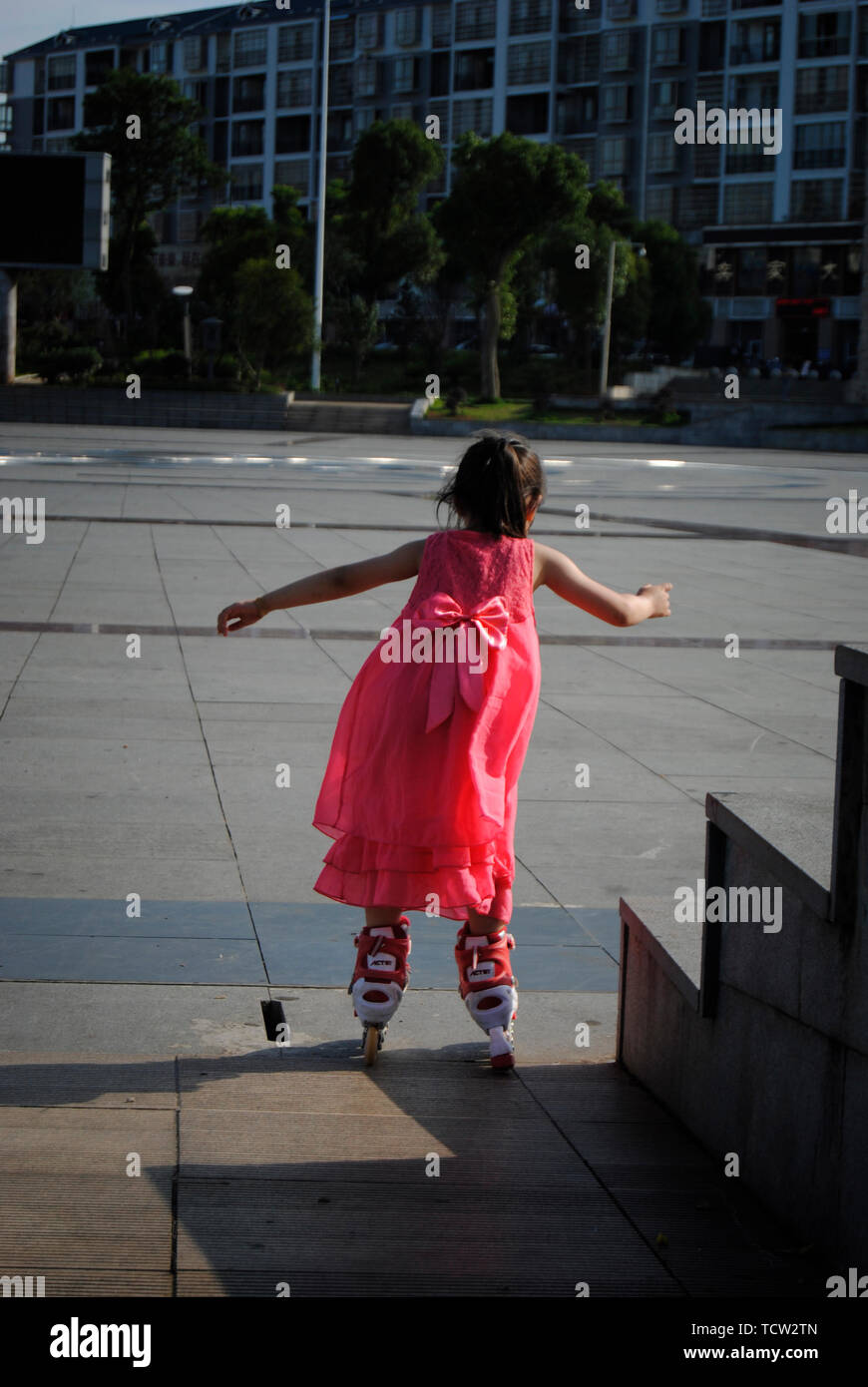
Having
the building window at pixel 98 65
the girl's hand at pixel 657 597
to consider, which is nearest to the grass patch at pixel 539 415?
the girl's hand at pixel 657 597

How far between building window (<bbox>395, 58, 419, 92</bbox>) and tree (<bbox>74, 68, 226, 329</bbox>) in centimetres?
2082

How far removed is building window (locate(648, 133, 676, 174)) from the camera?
77062 mm

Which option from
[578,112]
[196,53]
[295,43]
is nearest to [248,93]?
[295,43]

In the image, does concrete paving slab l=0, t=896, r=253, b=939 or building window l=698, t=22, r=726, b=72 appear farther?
building window l=698, t=22, r=726, b=72

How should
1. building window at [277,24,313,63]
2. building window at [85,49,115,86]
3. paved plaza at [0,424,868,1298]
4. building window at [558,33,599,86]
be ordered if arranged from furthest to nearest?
building window at [85,49,115,86] → building window at [277,24,313,63] → building window at [558,33,599,86] → paved plaza at [0,424,868,1298]

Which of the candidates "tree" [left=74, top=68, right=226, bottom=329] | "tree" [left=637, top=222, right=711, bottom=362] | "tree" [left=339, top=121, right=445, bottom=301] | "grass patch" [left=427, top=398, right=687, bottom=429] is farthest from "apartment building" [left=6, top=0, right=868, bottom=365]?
"grass patch" [left=427, top=398, right=687, bottom=429]

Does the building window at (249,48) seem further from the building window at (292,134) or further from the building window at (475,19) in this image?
the building window at (475,19)

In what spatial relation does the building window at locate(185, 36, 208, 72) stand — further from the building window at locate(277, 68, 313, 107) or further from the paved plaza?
the paved plaza

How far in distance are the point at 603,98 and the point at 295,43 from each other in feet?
61.3

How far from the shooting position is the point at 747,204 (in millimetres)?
74688

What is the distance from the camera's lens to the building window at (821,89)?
233ft

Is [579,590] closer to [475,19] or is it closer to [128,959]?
[128,959]
